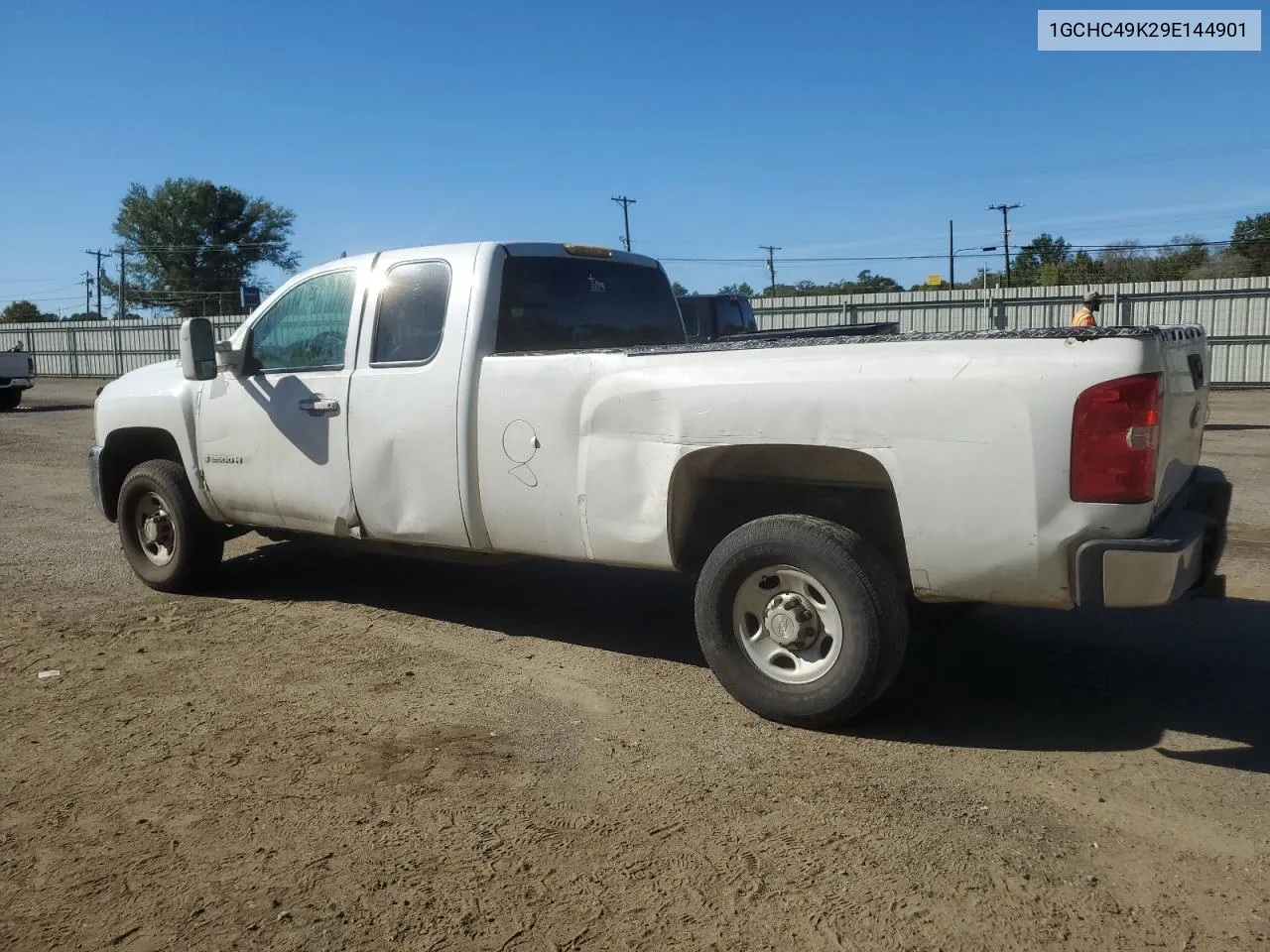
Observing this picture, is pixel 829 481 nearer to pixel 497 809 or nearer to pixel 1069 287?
pixel 497 809

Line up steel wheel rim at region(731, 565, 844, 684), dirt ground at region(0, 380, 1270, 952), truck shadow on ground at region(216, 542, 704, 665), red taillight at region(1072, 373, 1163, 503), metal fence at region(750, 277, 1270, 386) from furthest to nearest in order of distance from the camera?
1. metal fence at region(750, 277, 1270, 386)
2. truck shadow on ground at region(216, 542, 704, 665)
3. steel wheel rim at region(731, 565, 844, 684)
4. red taillight at region(1072, 373, 1163, 503)
5. dirt ground at region(0, 380, 1270, 952)

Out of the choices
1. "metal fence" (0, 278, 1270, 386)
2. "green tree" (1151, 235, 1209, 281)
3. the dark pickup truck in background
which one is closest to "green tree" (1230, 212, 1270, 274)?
"green tree" (1151, 235, 1209, 281)

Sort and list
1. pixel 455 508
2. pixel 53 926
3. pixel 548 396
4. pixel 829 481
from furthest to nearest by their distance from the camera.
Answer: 1. pixel 455 508
2. pixel 548 396
3. pixel 829 481
4. pixel 53 926

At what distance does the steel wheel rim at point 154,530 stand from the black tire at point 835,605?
384 cm

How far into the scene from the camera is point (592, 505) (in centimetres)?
473

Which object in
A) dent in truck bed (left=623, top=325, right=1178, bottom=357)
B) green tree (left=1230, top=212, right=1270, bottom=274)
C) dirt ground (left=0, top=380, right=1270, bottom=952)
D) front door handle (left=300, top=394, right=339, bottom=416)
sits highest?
green tree (left=1230, top=212, right=1270, bottom=274)

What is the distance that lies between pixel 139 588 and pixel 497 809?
419 cm

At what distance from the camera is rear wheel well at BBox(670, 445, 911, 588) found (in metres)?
4.39

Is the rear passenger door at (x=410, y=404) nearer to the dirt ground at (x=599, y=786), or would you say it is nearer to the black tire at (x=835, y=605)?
the dirt ground at (x=599, y=786)

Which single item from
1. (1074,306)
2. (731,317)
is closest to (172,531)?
(731,317)

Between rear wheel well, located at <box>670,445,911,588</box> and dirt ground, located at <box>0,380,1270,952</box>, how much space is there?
70cm

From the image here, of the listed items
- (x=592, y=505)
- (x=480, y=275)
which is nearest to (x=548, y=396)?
(x=592, y=505)

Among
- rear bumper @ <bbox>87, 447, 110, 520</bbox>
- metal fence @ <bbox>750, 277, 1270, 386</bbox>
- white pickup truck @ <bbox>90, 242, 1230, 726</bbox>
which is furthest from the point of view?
metal fence @ <bbox>750, 277, 1270, 386</bbox>

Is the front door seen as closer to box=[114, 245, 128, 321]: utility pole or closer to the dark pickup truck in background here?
the dark pickup truck in background
